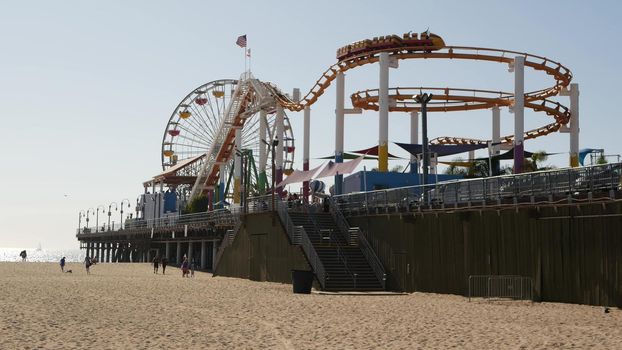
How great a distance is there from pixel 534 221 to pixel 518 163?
1692cm

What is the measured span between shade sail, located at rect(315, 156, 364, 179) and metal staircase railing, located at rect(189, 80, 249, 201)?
108ft

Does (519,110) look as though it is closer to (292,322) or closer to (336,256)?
(336,256)

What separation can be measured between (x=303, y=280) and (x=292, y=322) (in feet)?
37.3

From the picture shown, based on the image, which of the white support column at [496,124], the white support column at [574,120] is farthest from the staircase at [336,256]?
the white support column at [496,124]

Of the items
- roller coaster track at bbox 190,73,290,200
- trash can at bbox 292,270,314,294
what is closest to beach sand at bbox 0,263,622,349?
trash can at bbox 292,270,314,294

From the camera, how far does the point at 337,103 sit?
5184cm

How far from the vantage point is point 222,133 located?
89125 mm

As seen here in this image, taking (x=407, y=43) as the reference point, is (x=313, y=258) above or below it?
below

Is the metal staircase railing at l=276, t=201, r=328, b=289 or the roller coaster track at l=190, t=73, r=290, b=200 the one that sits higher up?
the roller coaster track at l=190, t=73, r=290, b=200

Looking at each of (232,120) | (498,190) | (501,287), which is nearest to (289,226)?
(498,190)

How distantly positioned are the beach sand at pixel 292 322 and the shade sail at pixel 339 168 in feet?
49.1

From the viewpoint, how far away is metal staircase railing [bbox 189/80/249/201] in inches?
3219

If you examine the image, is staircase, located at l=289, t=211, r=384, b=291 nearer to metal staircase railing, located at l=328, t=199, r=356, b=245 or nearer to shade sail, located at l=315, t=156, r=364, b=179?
metal staircase railing, located at l=328, t=199, r=356, b=245

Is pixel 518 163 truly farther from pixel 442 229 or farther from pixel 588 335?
pixel 588 335
